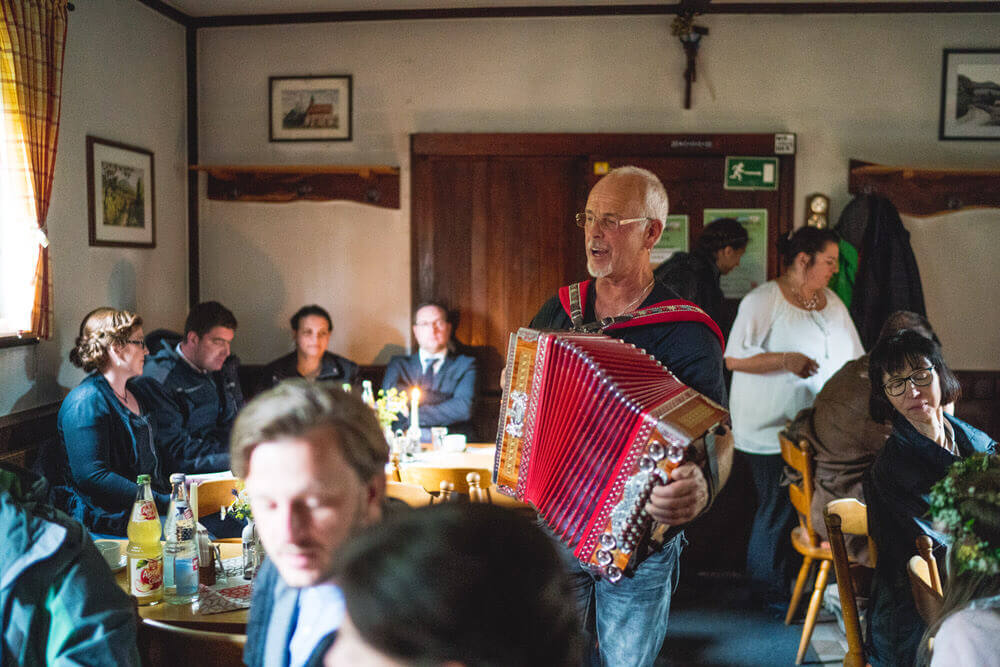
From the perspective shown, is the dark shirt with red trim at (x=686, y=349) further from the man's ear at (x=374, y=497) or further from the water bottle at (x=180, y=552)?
the water bottle at (x=180, y=552)

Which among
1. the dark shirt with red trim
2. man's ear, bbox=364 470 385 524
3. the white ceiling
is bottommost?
man's ear, bbox=364 470 385 524

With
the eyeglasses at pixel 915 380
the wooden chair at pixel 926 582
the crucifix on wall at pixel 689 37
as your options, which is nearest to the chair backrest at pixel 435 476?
the eyeglasses at pixel 915 380

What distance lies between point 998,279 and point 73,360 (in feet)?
14.1

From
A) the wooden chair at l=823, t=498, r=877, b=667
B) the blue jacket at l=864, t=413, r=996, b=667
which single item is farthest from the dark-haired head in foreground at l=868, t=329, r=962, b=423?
the wooden chair at l=823, t=498, r=877, b=667

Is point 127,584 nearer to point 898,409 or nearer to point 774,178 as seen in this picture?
point 898,409

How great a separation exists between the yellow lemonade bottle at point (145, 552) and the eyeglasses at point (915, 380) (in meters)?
2.05

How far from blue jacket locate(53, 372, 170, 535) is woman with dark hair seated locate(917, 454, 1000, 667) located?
2.33 meters

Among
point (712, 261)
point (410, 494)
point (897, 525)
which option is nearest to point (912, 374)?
point (897, 525)

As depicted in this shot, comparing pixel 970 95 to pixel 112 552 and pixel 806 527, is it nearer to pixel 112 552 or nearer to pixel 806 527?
pixel 806 527

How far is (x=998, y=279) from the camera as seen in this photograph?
4156mm

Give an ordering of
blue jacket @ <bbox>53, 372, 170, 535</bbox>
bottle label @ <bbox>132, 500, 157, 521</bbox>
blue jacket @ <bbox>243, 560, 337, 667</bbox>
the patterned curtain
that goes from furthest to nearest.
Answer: the patterned curtain
blue jacket @ <bbox>53, 372, 170, 535</bbox>
bottle label @ <bbox>132, 500, 157, 521</bbox>
blue jacket @ <bbox>243, 560, 337, 667</bbox>

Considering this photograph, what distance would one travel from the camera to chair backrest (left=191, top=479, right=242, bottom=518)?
8.38 ft

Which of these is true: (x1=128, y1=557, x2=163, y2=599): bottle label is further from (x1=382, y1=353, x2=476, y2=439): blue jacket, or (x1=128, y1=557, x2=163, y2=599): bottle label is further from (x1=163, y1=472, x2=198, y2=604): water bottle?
(x1=382, y1=353, x2=476, y2=439): blue jacket

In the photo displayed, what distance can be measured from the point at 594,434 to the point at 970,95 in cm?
366
